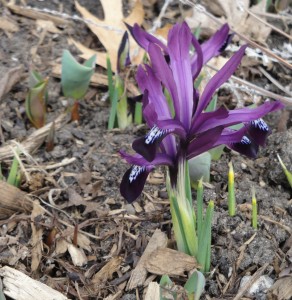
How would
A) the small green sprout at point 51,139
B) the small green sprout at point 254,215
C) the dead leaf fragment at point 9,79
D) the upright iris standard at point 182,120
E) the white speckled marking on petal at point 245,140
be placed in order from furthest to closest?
the dead leaf fragment at point 9,79 → the small green sprout at point 51,139 → the small green sprout at point 254,215 → the white speckled marking on petal at point 245,140 → the upright iris standard at point 182,120

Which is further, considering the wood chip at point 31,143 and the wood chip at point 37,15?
the wood chip at point 37,15

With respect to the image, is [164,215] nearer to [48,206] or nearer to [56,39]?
[48,206]

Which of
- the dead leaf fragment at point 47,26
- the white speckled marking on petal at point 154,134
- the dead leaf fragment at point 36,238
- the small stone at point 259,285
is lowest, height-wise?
the dead leaf fragment at point 36,238

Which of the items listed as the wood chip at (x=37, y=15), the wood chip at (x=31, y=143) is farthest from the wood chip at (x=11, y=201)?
the wood chip at (x=37, y=15)

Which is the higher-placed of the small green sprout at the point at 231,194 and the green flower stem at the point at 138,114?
the small green sprout at the point at 231,194

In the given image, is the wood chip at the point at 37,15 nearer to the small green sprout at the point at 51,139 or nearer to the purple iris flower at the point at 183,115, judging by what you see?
the small green sprout at the point at 51,139

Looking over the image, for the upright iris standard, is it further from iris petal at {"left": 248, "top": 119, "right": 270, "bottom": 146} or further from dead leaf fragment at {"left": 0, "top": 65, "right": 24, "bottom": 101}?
dead leaf fragment at {"left": 0, "top": 65, "right": 24, "bottom": 101}

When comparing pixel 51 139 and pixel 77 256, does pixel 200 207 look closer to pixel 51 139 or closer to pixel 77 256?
pixel 77 256

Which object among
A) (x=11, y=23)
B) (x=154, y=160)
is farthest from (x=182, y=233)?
(x=11, y=23)
